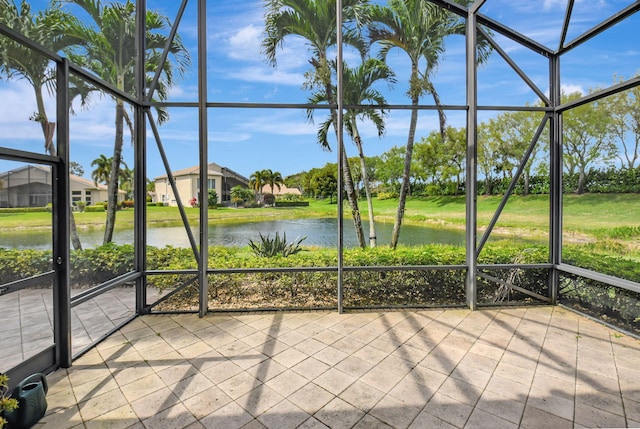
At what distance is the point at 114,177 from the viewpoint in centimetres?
356

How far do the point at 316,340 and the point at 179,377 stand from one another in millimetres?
1287

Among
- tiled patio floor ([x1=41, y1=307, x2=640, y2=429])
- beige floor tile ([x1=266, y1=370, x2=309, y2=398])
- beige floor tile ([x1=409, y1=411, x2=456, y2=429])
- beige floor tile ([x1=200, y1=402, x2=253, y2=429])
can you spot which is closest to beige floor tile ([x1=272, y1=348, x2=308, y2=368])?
tiled patio floor ([x1=41, y1=307, x2=640, y2=429])

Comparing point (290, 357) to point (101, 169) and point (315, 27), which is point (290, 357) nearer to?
point (101, 169)

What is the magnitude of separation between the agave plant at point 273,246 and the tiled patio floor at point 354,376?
3.46 feet

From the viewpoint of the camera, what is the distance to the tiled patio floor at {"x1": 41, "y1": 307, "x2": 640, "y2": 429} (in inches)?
77.9

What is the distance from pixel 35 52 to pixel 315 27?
324 cm

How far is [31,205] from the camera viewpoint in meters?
2.45

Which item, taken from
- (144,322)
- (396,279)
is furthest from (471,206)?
(144,322)

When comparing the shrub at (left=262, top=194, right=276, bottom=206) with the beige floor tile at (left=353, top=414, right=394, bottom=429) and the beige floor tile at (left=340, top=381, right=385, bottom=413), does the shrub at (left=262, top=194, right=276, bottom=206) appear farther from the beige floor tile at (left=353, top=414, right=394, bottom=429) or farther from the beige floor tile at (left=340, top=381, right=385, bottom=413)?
the beige floor tile at (left=353, top=414, right=394, bottom=429)

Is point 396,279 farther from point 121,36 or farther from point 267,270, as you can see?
point 121,36

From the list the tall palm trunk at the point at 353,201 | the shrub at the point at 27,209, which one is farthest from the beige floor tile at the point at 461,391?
the shrub at the point at 27,209

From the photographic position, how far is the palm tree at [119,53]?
329 centimetres

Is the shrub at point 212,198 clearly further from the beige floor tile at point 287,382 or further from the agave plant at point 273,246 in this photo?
the beige floor tile at point 287,382

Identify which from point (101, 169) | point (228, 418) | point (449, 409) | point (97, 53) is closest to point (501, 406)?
point (449, 409)
